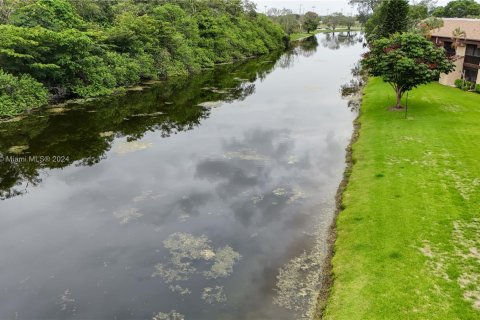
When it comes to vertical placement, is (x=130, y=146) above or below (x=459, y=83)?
below

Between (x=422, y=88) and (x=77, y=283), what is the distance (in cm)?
5818

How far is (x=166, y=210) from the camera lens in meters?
27.5

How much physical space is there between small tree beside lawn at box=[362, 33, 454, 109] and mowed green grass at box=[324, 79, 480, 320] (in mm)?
5425

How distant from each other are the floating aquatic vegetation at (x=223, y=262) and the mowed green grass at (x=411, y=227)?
5.68m

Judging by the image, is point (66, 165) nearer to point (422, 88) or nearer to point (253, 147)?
point (253, 147)

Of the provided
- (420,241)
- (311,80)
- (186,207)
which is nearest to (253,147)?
(186,207)

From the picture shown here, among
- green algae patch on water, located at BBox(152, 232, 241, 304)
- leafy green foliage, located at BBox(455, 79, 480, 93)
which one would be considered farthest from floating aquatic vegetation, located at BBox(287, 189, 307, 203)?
leafy green foliage, located at BBox(455, 79, 480, 93)

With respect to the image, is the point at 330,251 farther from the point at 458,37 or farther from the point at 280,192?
the point at 458,37

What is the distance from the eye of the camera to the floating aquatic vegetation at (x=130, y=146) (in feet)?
128

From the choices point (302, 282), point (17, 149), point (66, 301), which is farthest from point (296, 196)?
point (17, 149)

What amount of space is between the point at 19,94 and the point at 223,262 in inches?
1669

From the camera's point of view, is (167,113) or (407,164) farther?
(167,113)

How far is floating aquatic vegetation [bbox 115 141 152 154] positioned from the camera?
38875 mm

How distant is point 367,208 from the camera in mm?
25594
